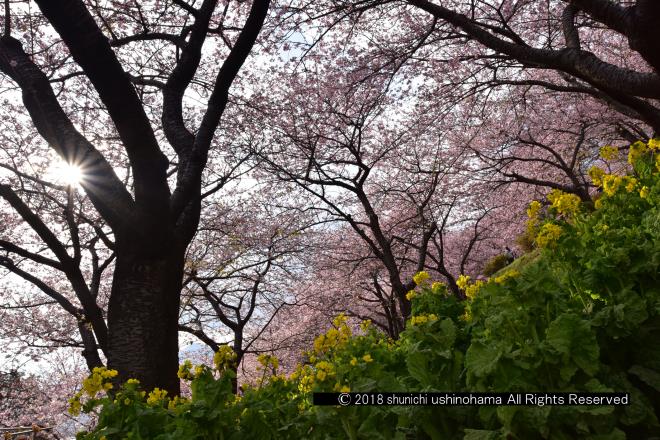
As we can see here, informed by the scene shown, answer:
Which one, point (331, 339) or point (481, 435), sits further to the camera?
point (331, 339)

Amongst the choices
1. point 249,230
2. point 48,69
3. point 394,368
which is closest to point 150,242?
point 394,368

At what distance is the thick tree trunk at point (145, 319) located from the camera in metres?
4.10

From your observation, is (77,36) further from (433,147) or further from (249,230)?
(433,147)

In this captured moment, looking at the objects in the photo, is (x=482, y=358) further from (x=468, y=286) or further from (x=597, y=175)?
(x=597, y=175)

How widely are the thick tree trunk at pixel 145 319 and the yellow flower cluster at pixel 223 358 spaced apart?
73.8 inches

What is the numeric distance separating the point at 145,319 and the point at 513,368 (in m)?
3.50

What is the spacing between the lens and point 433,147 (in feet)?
51.6

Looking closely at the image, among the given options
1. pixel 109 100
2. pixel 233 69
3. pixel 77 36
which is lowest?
pixel 109 100

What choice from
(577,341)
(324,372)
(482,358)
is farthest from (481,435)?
(324,372)

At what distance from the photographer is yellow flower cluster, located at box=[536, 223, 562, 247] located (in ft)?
7.58

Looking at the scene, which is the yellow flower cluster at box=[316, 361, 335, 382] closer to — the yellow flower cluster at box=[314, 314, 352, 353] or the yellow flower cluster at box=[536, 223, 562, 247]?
the yellow flower cluster at box=[314, 314, 352, 353]

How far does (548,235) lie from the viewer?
2.34 metres

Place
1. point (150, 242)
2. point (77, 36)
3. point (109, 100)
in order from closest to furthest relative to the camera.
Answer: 1. point (77, 36)
2. point (109, 100)
3. point (150, 242)

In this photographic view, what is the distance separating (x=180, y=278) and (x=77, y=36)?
2.42 metres
